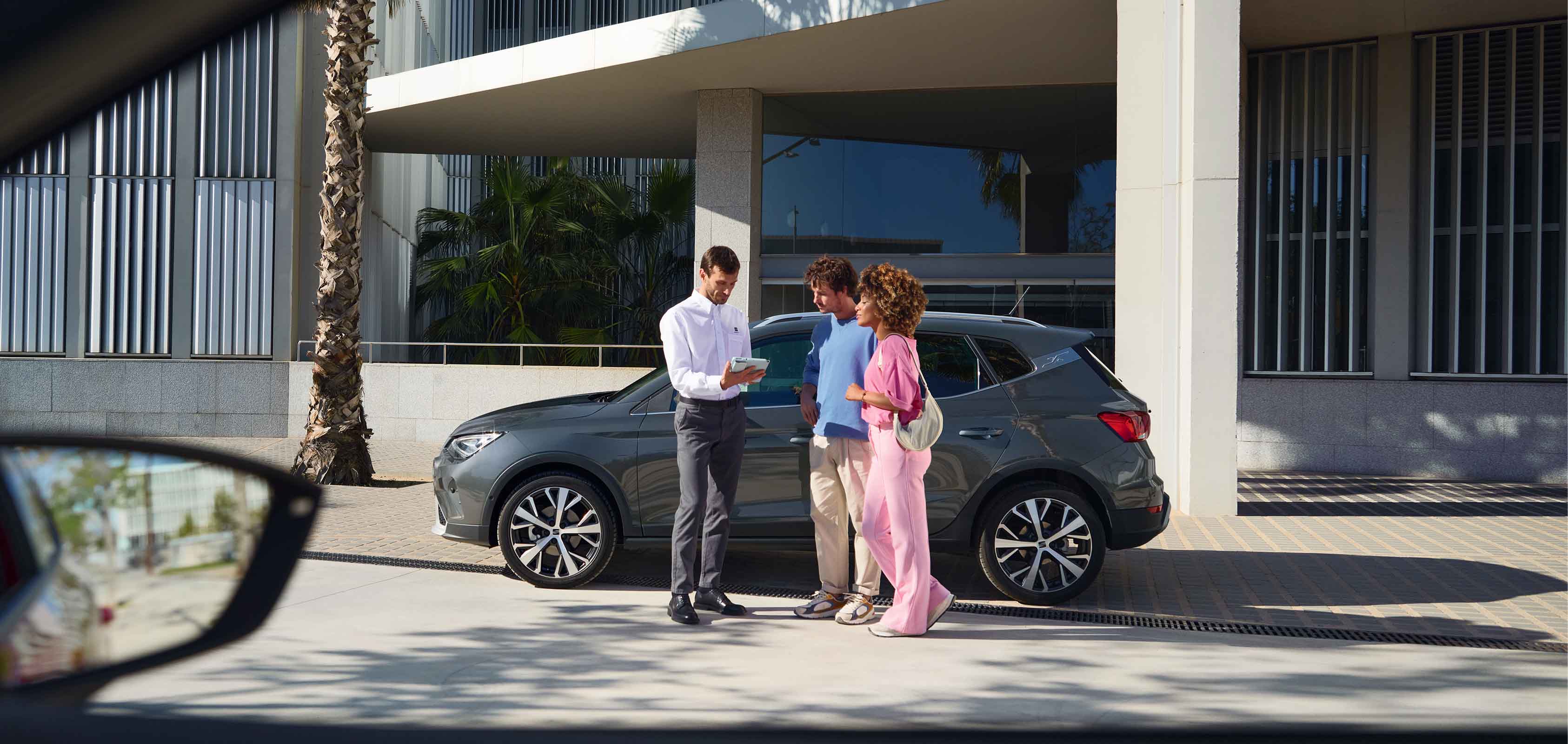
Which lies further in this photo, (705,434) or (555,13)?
(555,13)

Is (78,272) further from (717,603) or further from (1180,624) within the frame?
(1180,624)

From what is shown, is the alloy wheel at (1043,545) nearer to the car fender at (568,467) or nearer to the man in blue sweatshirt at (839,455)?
the man in blue sweatshirt at (839,455)

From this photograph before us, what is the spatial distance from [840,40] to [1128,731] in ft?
48.0

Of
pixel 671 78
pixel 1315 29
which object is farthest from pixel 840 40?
pixel 1315 29

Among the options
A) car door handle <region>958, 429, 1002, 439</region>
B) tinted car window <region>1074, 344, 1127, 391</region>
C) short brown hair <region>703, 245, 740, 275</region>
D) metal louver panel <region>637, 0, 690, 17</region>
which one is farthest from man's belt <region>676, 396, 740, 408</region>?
metal louver panel <region>637, 0, 690, 17</region>

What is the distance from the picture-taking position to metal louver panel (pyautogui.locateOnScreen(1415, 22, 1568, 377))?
13.7 m

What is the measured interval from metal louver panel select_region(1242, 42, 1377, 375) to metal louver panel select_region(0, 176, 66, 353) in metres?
16.9

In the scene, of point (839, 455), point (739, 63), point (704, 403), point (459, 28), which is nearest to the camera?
point (704, 403)

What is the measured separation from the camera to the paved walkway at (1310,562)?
260 inches

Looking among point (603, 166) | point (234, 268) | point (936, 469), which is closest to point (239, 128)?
point (234, 268)

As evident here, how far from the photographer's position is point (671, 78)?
54.6 ft

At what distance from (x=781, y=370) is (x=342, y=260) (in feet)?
22.6

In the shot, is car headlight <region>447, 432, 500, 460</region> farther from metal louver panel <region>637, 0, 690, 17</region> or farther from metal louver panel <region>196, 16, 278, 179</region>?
metal louver panel <region>637, 0, 690, 17</region>

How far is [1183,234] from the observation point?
1064cm
